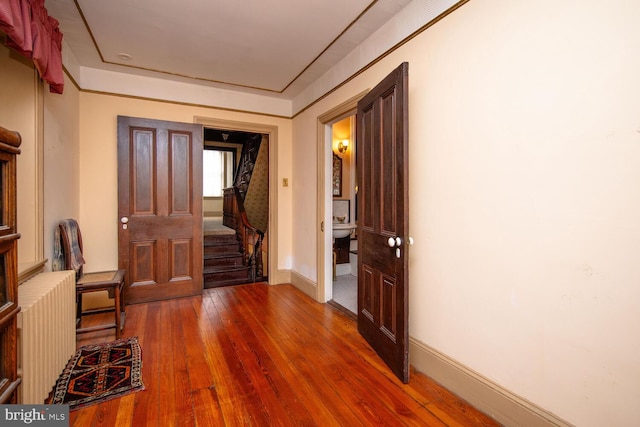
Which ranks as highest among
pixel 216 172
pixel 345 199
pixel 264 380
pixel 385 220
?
pixel 216 172

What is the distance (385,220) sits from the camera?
2.35 metres

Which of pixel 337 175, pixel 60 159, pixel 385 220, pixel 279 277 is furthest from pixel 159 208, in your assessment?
pixel 385 220

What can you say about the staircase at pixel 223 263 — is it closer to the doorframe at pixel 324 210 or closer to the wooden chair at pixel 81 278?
the doorframe at pixel 324 210

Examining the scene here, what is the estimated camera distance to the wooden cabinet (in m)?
1.25

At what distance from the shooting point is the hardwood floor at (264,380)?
5.74 ft

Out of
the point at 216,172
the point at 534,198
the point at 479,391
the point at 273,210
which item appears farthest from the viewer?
the point at 216,172

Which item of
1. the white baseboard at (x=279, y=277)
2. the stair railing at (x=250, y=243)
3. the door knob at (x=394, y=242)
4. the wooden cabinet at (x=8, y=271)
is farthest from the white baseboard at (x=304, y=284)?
the wooden cabinet at (x=8, y=271)

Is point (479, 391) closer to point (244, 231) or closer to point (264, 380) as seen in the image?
point (264, 380)

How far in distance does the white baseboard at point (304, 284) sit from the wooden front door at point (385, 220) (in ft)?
3.77

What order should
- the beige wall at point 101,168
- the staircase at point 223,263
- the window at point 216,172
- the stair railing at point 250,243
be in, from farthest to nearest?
the window at point 216,172
the stair railing at point 250,243
the staircase at point 223,263
the beige wall at point 101,168

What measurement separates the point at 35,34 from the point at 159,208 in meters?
2.13

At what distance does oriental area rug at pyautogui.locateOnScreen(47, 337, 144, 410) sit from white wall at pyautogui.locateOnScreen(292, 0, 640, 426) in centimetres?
210

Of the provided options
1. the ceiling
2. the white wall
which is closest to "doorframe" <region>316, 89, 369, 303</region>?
the ceiling

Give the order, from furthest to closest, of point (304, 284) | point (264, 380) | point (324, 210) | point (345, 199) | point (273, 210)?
point (345, 199)
point (273, 210)
point (304, 284)
point (324, 210)
point (264, 380)
